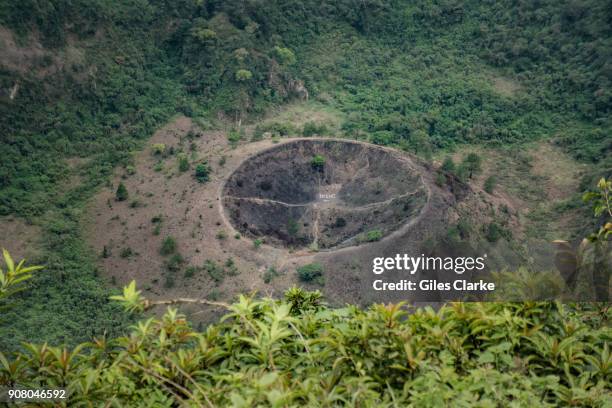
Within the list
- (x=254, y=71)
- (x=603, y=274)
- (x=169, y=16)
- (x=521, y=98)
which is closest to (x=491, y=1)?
(x=521, y=98)

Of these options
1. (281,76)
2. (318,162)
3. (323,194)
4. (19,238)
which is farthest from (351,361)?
(281,76)

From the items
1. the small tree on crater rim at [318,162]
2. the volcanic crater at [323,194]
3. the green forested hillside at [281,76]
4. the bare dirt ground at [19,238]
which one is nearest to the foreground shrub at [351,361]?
the volcanic crater at [323,194]

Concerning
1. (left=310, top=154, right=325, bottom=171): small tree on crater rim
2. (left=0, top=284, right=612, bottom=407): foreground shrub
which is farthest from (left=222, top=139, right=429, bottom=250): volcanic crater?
(left=0, top=284, right=612, bottom=407): foreground shrub

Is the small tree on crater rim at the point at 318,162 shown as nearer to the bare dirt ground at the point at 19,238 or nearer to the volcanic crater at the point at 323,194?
the volcanic crater at the point at 323,194

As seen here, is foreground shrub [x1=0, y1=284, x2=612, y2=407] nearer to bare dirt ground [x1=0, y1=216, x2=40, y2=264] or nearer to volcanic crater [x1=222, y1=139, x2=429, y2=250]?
volcanic crater [x1=222, y1=139, x2=429, y2=250]

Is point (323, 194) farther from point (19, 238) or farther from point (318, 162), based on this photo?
point (19, 238)
